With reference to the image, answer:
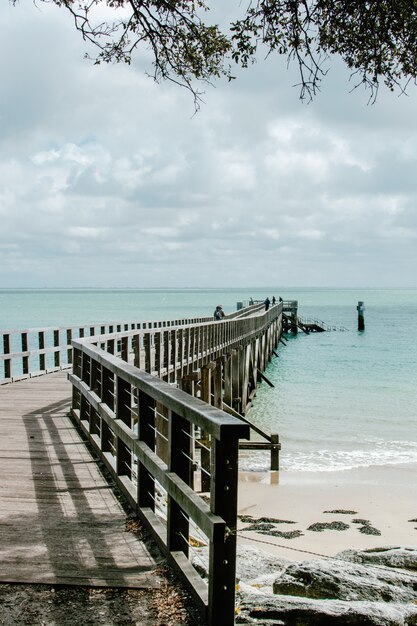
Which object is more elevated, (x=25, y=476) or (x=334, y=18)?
(x=334, y=18)

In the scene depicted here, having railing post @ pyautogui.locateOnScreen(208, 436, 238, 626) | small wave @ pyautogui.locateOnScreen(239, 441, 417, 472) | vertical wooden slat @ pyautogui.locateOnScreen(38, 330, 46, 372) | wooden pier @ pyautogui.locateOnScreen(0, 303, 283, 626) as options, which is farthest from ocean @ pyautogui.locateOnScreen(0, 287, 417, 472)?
railing post @ pyautogui.locateOnScreen(208, 436, 238, 626)

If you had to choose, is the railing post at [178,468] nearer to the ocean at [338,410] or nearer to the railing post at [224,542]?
the railing post at [224,542]

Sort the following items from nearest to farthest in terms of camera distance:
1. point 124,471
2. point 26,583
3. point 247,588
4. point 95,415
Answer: point 26,583, point 247,588, point 124,471, point 95,415

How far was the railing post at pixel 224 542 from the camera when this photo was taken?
10.7ft

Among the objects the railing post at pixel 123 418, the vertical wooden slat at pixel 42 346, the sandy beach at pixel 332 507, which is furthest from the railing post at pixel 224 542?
the vertical wooden slat at pixel 42 346

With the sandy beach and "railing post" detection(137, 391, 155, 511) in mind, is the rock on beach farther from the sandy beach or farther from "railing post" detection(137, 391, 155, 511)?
the sandy beach

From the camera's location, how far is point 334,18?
313 inches

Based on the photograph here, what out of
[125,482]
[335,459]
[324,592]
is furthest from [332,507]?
[324,592]

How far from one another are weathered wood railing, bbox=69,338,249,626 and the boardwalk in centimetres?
20

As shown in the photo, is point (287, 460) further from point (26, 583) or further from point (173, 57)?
point (26, 583)

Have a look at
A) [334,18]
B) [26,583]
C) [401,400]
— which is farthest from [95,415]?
[401,400]

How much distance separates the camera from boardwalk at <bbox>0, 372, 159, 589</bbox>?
4.12 metres

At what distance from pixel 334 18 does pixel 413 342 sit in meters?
71.4

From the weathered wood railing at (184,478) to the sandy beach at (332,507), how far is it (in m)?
4.32
